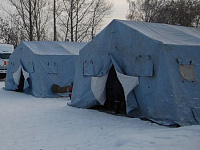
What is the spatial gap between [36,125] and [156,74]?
3.59 metres

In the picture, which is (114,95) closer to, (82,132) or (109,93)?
(109,93)

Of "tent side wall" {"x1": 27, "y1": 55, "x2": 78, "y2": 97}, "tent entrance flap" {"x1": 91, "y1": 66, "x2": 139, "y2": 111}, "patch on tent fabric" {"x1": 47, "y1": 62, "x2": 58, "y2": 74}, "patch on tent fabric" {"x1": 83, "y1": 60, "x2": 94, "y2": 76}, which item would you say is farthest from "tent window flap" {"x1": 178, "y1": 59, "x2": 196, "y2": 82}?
"patch on tent fabric" {"x1": 47, "y1": 62, "x2": 58, "y2": 74}

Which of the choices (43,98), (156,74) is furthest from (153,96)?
(43,98)

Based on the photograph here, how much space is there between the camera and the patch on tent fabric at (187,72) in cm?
898

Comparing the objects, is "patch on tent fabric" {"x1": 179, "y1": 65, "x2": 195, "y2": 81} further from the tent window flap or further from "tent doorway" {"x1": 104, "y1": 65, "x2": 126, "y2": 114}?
"tent doorway" {"x1": 104, "y1": 65, "x2": 126, "y2": 114}

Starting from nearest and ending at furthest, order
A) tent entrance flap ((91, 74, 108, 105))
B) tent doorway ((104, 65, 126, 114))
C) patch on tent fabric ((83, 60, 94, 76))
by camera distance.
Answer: tent doorway ((104, 65, 126, 114)) < tent entrance flap ((91, 74, 108, 105)) < patch on tent fabric ((83, 60, 94, 76))

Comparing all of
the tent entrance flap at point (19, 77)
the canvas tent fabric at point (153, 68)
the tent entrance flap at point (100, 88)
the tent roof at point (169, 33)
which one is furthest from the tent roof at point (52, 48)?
the tent roof at point (169, 33)

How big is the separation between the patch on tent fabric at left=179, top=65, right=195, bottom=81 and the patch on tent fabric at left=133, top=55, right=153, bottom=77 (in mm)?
843

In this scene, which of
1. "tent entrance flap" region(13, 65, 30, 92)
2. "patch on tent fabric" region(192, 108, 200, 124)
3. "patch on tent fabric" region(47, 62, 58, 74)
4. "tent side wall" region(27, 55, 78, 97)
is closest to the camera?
"patch on tent fabric" region(192, 108, 200, 124)

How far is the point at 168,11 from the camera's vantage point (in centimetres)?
3688

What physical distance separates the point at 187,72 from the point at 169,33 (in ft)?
6.38

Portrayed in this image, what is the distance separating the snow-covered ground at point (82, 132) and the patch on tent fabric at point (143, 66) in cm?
135

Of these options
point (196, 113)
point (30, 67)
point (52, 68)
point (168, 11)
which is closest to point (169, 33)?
point (196, 113)

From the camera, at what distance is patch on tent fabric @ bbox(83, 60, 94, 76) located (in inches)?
459
